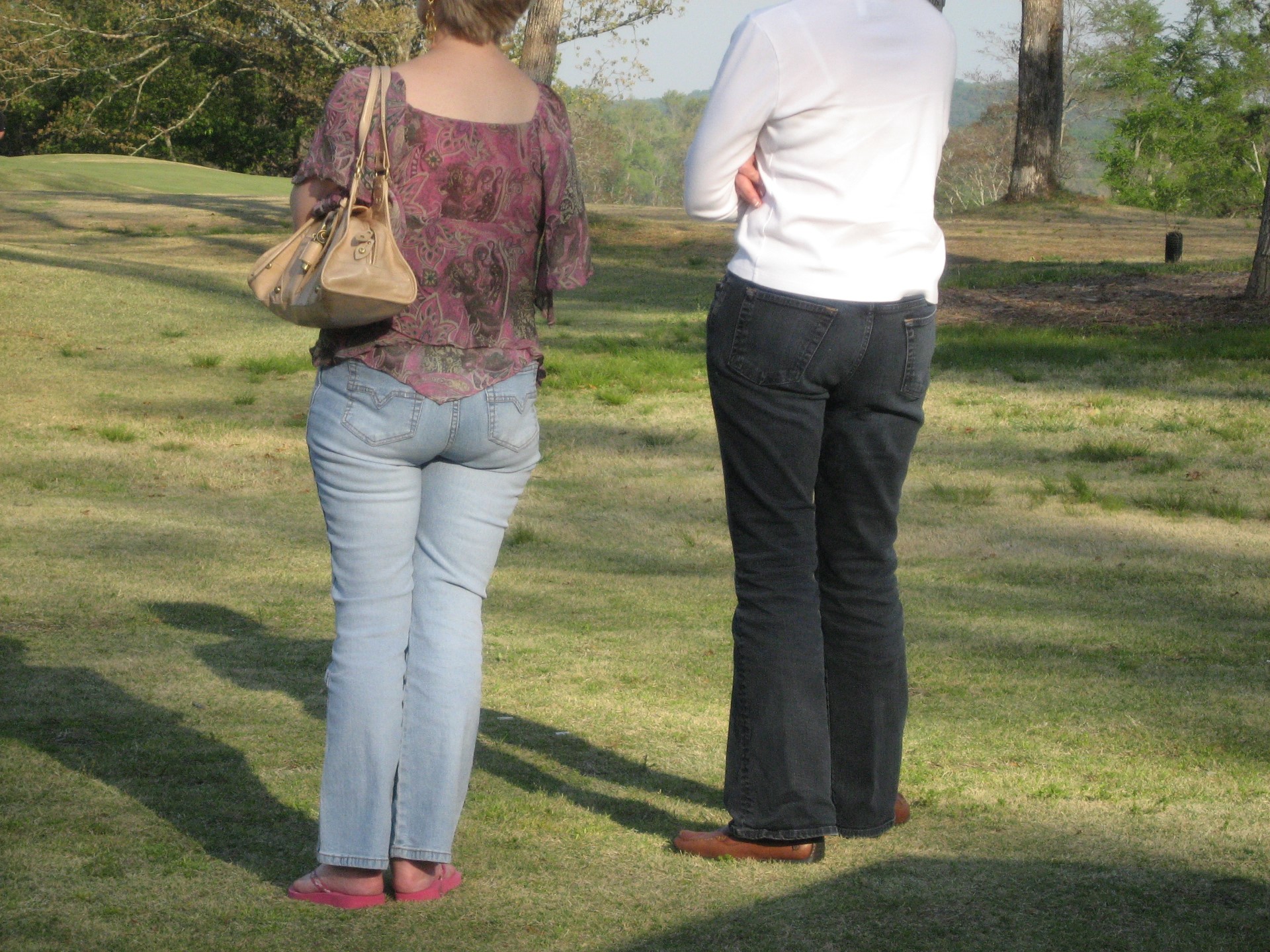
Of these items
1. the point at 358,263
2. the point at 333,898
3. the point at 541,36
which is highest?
the point at 541,36

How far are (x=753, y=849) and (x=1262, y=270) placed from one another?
1263 cm

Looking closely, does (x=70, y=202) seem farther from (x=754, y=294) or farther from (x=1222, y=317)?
(x=754, y=294)

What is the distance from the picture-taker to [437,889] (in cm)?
291

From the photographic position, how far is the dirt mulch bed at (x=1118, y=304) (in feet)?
46.3

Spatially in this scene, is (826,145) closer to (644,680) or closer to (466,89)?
(466,89)

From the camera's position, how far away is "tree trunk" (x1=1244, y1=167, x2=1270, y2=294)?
533 inches

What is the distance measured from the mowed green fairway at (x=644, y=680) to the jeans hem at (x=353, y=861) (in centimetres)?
10

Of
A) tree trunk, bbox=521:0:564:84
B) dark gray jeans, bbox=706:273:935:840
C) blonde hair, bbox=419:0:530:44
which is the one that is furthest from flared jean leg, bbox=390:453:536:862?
tree trunk, bbox=521:0:564:84

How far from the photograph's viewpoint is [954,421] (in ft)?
36.4

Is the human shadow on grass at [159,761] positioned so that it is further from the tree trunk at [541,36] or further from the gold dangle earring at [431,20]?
the tree trunk at [541,36]

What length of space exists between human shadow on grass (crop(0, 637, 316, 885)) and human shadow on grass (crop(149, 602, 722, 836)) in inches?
17.4

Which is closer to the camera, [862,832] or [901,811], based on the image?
[862,832]

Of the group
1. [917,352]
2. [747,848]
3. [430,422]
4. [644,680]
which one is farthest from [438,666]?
[644,680]

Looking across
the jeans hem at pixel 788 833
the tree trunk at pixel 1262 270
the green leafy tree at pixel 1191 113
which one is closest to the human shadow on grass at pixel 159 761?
the jeans hem at pixel 788 833
